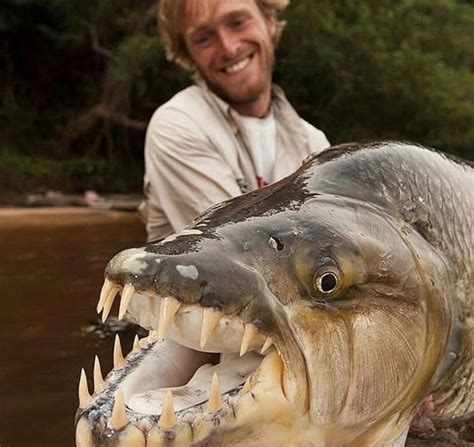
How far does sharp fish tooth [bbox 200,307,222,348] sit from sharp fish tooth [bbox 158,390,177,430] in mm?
106

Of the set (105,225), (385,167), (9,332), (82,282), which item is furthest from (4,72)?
(385,167)

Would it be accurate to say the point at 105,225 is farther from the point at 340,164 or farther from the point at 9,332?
the point at 340,164

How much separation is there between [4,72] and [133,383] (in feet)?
63.1

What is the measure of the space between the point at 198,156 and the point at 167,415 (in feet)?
6.28

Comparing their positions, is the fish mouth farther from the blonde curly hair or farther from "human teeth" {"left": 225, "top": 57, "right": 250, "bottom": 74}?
the blonde curly hair

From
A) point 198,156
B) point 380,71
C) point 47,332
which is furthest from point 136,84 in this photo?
point 198,156

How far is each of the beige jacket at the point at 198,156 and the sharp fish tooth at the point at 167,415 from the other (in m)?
1.73

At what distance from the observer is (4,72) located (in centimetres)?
1975

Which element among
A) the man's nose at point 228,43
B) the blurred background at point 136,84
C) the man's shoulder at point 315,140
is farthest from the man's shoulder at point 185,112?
the blurred background at point 136,84

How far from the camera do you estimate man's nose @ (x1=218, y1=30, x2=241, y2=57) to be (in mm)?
3414

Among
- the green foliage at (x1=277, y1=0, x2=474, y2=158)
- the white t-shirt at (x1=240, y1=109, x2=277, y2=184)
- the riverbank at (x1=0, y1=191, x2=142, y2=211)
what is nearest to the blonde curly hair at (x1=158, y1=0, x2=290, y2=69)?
the white t-shirt at (x1=240, y1=109, x2=277, y2=184)

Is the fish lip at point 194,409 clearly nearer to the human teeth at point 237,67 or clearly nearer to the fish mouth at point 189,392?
the fish mouth at point 189,392

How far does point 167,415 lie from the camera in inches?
56.6

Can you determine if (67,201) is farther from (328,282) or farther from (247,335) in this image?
(247,335)
